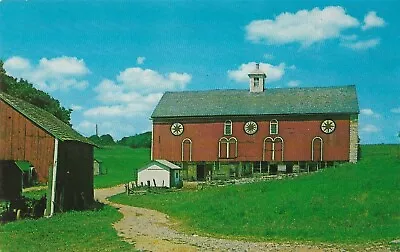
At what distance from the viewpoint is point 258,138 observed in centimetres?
4916

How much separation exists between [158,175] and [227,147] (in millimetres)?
8106

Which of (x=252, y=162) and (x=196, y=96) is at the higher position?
(x=196, y=96)

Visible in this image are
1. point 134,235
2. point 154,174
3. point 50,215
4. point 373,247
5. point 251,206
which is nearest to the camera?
point 373,247

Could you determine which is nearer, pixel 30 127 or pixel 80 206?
pixel 30 127

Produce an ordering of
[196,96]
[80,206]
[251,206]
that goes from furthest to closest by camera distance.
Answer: [196,96] → [80,206] → [251,206]

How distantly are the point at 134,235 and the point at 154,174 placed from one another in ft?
88.0

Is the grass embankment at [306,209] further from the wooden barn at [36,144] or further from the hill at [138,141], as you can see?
the hill at [138,141]

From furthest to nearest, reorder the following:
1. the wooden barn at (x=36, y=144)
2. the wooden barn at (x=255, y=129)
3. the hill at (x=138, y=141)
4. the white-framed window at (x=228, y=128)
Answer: the hill at (x=138, y=141), the white-framed window at (x=228, y=128), the wooden barn at (x=255, y=129), the wooden barn at (x=36, y=144)

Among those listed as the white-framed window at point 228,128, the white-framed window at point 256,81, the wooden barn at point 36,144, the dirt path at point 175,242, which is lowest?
the dirt path at point 175,242

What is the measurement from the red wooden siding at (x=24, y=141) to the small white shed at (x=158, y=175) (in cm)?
2195

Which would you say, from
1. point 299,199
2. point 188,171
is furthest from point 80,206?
point 188,171

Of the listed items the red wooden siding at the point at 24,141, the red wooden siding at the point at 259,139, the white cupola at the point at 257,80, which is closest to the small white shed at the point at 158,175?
the red wooden siding at the point at 259,139

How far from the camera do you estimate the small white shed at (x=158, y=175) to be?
4491cm

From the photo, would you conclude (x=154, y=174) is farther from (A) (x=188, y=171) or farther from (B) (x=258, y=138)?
(B) (x=258, y=138)
